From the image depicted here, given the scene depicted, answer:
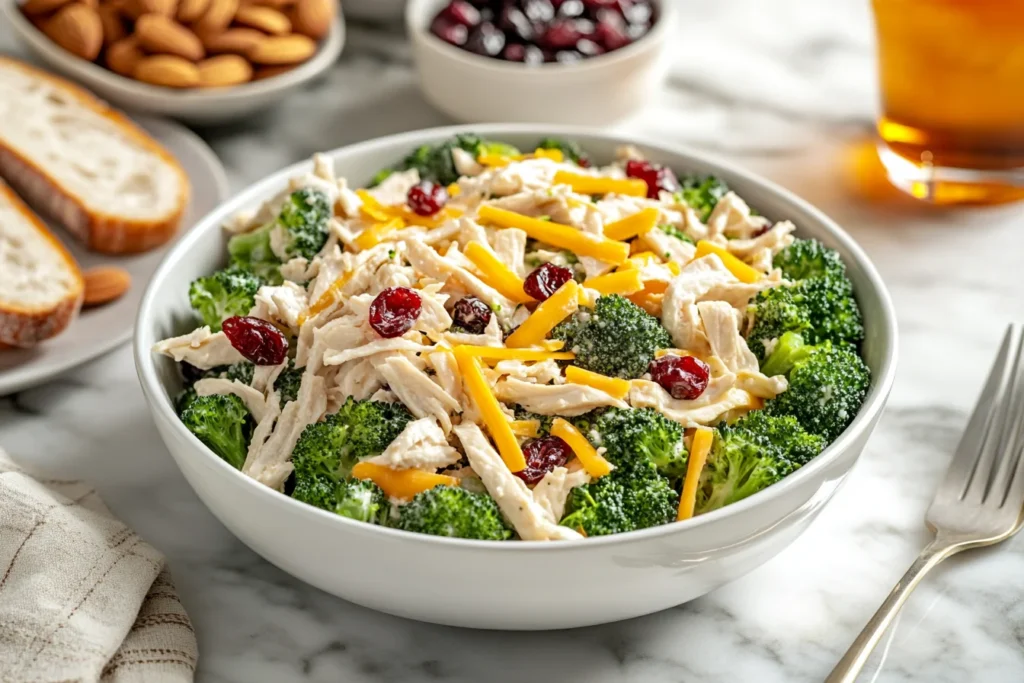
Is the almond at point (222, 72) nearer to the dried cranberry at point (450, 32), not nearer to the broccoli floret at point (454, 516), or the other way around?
the dried cranberry at point (450, 32)

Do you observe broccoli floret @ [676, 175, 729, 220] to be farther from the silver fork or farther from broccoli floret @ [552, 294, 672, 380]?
the silver fork

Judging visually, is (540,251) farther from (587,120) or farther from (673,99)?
(673,99)

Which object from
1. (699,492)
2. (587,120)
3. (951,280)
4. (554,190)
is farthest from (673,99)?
(699,492)

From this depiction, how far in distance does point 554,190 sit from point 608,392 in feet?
2.58

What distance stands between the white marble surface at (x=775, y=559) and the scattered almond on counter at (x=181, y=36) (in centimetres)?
36

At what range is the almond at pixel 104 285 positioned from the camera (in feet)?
13.5

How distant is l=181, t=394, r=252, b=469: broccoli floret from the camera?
2924 millimetres

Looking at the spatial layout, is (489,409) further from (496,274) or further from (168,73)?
(168,73)

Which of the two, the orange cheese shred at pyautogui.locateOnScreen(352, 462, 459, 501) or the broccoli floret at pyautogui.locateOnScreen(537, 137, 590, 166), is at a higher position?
the broccoli floret at pyautogui.locateOnScreen(537, 137, 590, 166)

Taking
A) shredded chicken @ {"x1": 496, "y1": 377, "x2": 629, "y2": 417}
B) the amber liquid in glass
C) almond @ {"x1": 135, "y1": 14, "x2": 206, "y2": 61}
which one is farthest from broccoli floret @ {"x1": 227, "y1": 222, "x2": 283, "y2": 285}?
the amber liquid in glass

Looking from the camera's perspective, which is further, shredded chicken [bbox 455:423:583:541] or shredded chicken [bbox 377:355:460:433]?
shredded chicken [bbox 377:355:460:433]

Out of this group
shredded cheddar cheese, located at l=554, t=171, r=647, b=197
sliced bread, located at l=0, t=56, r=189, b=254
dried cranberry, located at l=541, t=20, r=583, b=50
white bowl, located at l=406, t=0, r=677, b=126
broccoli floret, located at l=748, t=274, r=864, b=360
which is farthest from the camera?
dried cranberry, located at l=541, t=20, r=583, b=50

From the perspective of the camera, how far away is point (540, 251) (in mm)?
3285

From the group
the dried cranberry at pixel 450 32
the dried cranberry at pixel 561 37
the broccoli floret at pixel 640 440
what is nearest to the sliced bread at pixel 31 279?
the dried cranberry at pixel 450 32
